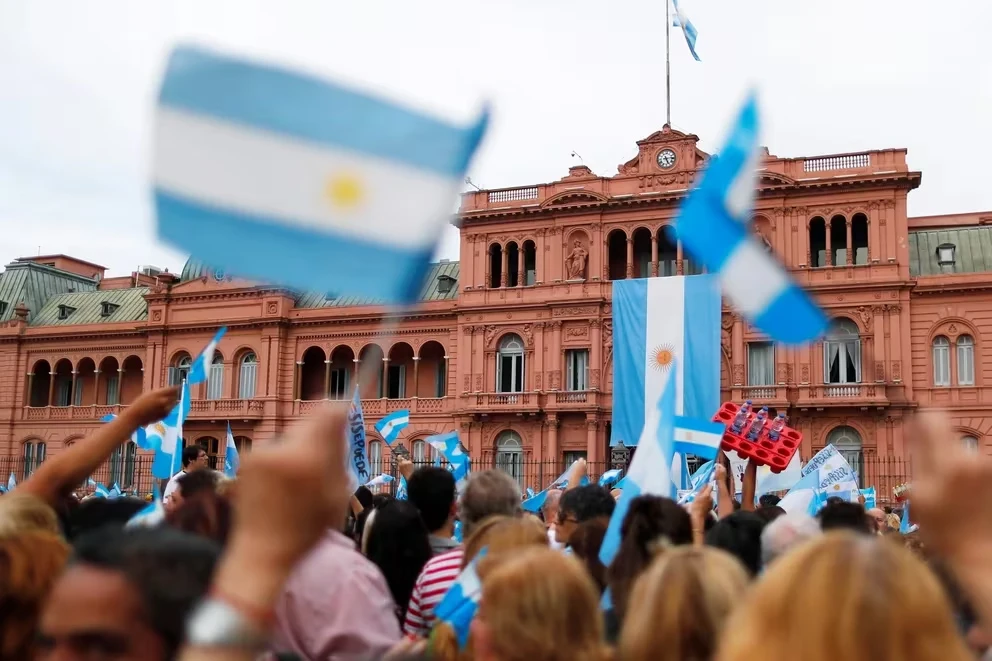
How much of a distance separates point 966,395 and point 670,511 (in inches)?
1209

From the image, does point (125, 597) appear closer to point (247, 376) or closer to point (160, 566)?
point (160, 566)

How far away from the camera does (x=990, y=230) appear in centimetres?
3566

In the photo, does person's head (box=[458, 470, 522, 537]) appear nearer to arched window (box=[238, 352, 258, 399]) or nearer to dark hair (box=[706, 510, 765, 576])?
dark hair (box=[706, 510, 765, 576])

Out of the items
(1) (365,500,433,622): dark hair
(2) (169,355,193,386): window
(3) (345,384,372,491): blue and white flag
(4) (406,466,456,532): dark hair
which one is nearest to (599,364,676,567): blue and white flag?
(4) (406,466,456,532): dark hair

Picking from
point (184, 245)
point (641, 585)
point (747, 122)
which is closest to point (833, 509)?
point (747, 122)

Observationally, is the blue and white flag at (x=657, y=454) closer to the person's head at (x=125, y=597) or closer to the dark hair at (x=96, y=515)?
the dark hair at (x=96, y=515)

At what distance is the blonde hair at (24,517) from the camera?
3492 millimetres

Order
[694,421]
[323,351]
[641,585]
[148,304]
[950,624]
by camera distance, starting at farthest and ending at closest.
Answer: [148,304]
[323,351]
[694,421]
[641,585]
[950,624]

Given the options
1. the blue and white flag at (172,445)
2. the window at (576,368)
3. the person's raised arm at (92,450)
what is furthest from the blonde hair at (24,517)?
the window at (576,368)

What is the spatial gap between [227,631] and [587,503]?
5.10 m

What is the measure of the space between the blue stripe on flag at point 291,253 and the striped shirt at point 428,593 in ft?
8.35

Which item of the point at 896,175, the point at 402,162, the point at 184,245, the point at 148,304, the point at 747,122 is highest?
the point at 896,175

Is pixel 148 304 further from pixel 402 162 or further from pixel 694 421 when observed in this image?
pixel 402 162

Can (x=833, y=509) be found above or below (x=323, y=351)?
below
